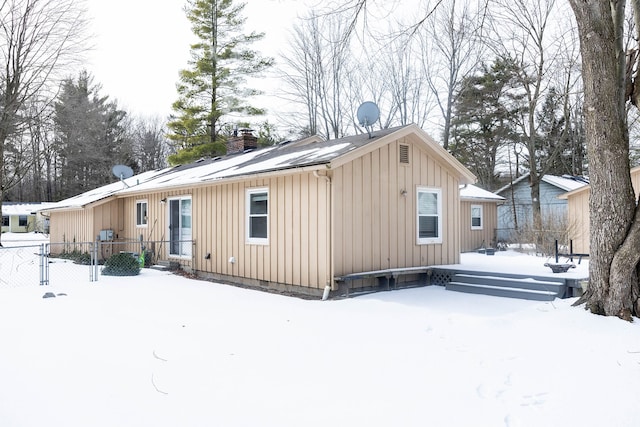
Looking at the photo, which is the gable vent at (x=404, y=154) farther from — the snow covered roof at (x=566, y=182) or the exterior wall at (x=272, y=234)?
the snow covered roof at (x=566, y=182)

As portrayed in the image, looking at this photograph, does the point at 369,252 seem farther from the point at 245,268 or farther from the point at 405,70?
the point at 405,70

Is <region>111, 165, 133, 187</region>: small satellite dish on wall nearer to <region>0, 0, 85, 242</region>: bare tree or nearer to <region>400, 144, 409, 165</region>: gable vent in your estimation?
<region>0, 0, 85, 242</region>: bare tree

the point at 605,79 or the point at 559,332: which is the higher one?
the point at 605,79

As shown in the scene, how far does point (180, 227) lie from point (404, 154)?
6.75 meters

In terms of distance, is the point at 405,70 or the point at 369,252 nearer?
the point at 369,252

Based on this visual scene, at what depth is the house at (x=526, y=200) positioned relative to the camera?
2139cm

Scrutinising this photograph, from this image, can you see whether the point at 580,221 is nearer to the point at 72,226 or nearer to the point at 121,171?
the point at 121,171

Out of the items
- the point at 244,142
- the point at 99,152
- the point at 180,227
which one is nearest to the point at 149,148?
the point at 99,152

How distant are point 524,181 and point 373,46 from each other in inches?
747

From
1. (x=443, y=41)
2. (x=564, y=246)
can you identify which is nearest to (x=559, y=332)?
(x=564, y=246)

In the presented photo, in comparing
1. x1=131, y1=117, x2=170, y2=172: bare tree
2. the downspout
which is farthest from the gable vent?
x1=131, y1=117, x2=170, y2=172: bare tree

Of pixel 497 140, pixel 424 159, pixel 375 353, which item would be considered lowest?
pixel 375 353

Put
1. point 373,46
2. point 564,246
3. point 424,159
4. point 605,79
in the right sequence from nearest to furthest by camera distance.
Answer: point 605,79
point 373,46
point 424,159
point 564,246

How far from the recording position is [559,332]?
16.4ft
